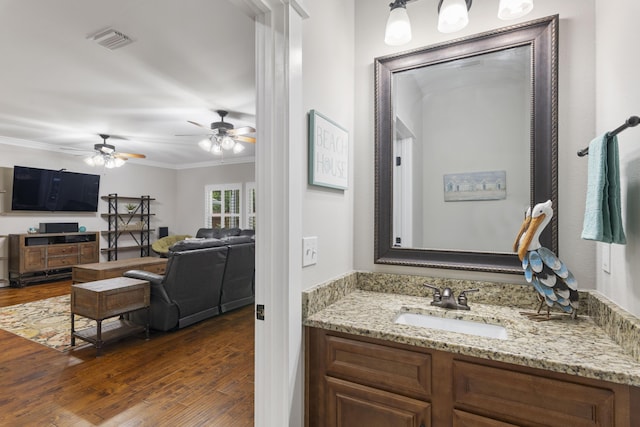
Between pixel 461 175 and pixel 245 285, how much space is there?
3.38 m

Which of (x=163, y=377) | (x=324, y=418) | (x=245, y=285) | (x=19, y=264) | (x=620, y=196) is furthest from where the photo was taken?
Answer: (x=19, y=264)

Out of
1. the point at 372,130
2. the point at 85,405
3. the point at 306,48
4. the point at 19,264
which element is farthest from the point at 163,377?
the point at 19,264

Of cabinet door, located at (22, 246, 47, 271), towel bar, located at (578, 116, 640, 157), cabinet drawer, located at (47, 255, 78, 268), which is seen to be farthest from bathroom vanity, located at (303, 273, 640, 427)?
cabinet drawer, located at (47, 255, 78, 268)

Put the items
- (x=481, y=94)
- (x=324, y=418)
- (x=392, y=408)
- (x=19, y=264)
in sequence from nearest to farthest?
(x=392, y=408) → (x=324, y=418) → (x=481, y=94) → (x=19, y=264)

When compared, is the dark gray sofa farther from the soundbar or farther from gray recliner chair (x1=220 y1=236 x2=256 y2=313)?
the soundbar

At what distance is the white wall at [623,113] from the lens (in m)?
0.99

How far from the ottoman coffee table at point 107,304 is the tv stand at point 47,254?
11.4ft

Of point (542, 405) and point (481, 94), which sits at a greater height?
point (481, 94)

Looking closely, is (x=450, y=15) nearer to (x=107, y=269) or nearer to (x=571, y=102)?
(x=571, y=102)

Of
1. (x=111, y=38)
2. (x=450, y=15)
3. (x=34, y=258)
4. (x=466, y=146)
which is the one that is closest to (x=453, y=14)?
(x=450, y=15)

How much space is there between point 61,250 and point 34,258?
0.41m

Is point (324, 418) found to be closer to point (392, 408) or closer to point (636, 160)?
point (392, 408)

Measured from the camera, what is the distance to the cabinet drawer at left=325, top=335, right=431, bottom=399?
3.69ft

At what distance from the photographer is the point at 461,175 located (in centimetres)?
166
